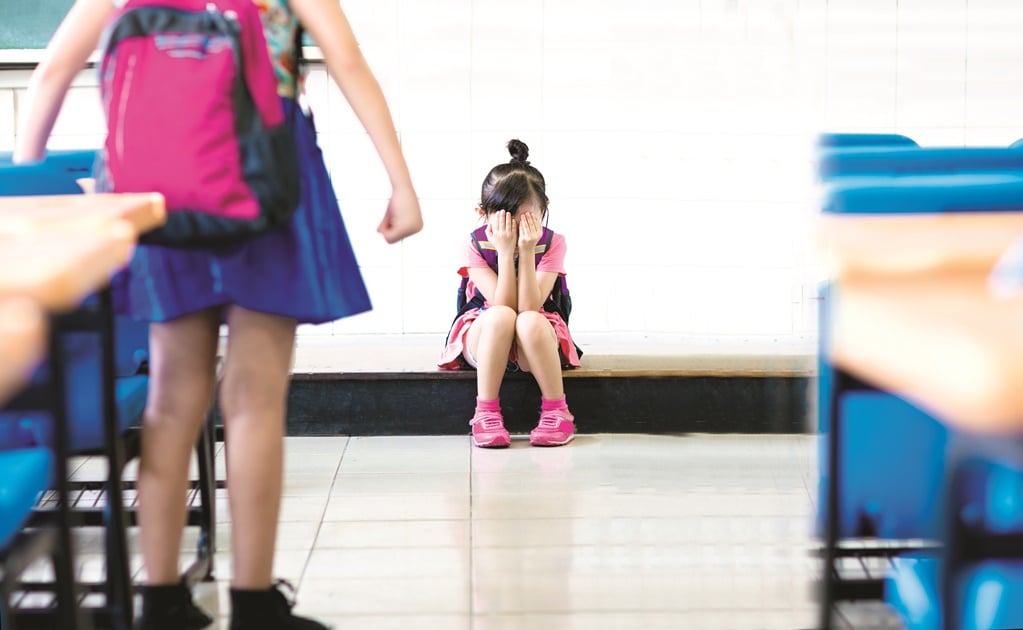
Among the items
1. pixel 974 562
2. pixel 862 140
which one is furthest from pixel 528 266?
pixel 974 562

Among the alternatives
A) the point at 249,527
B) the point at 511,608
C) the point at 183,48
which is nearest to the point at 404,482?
the point at 511,608

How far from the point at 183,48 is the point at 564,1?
8.93 ft

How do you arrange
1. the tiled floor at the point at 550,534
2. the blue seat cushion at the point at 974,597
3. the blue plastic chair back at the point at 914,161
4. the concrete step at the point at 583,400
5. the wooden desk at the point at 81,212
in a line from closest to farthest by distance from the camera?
the wooden desk at the point at 81,212, the blue seat cushion at the point at 974,597, the blue plastic chair back at the point at 914,161, the tiled floor at the point at 550,534, the concrete step at the point at 583,400

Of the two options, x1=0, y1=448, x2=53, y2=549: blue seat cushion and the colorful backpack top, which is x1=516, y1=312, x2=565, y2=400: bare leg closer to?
the colorful backpack top

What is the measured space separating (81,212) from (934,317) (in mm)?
829

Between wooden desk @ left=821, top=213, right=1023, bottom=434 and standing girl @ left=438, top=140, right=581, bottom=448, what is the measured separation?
7.10 feet

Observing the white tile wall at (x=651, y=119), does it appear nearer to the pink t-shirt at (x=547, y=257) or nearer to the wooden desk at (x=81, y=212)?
the pink t-shirt at (x=547, y=257)

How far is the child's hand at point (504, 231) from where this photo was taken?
3.42m

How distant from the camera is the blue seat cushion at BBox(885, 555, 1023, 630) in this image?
1323mm

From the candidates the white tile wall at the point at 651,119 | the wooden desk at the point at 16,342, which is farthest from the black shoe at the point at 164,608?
the white tile wall at the point at 651,119

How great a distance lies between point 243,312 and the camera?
1.68m

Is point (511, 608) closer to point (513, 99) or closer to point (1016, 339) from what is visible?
point (1016, 339)

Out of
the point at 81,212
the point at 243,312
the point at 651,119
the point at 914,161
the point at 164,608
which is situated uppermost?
the point at 651,119

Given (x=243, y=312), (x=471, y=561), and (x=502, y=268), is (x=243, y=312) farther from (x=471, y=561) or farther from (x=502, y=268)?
(x=502, y=268)
